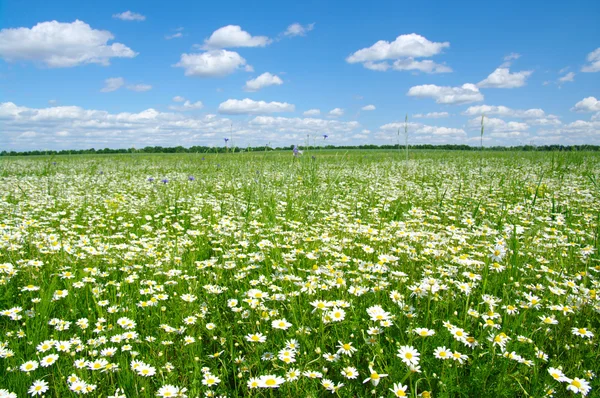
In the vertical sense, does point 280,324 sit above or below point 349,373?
above

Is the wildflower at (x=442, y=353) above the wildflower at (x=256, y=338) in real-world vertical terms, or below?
above

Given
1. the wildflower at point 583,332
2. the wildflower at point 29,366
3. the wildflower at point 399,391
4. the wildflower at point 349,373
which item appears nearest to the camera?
the wildflower at point 399,391

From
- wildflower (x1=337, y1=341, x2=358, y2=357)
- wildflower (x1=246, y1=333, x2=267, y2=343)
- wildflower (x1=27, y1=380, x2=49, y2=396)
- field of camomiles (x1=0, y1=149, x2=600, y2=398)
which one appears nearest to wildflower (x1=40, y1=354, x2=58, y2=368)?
field of camomiles (x1=0, y1=149, x2=600, y2=398)

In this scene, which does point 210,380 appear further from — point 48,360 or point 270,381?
point 48,360

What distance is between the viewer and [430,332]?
6.97 ft

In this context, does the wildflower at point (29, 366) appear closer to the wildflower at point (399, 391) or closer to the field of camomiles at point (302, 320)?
the field of camomiles at point (302, 320)

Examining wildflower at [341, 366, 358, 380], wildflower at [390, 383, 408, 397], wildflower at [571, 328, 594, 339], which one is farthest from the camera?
wildflower at [571, 328, 594, 339]

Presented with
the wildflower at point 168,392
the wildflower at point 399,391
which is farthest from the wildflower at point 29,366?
the wildflower at point 399,391

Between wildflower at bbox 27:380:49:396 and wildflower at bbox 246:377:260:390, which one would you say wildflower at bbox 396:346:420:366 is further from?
wildflower at bbox 27:380:49:396

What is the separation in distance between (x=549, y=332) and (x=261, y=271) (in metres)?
2.33

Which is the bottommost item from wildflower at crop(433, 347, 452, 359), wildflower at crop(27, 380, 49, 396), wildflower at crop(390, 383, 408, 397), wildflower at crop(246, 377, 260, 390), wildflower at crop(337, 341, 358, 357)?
wildflower at crop(27, 380, 49, 396)

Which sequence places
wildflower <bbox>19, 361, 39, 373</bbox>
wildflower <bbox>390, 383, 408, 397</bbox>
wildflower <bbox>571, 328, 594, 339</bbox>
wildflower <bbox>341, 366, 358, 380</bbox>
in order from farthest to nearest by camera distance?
1. wildflower <bbox>571, 328, 594, 339</bbox>
2. wildflower <bbox>19, 361, 39, 373</bbox>
3. wildflower <bbox>341, 366, 358, 380</bbox>
4. wildflower <bbox>390, 383, 408, 397</bbox>

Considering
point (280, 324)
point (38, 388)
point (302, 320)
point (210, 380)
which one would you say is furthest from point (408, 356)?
point (38, 388)

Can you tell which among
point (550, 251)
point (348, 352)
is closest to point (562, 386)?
point (348, 352)
